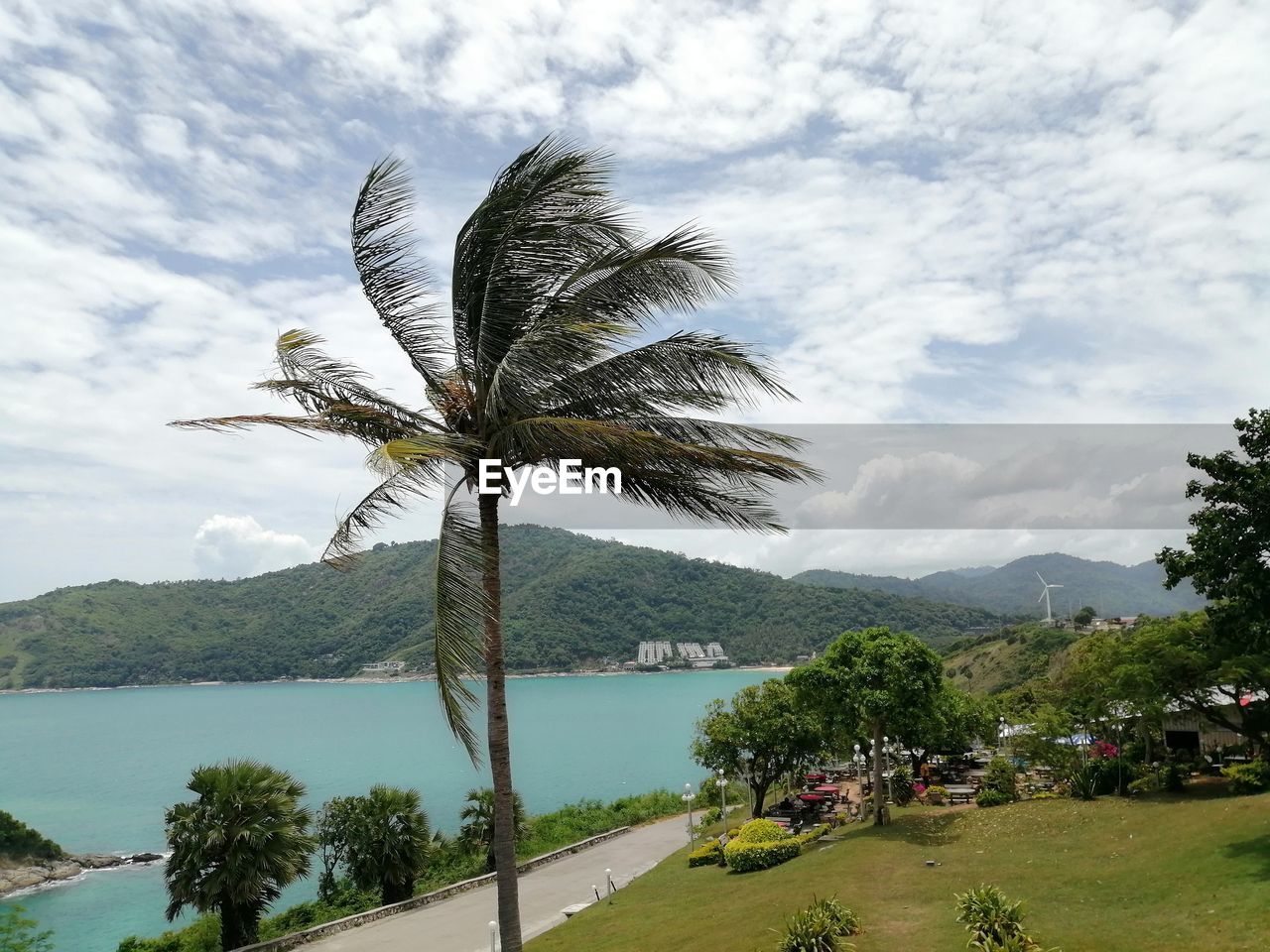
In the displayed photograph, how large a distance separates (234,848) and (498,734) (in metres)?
12.1

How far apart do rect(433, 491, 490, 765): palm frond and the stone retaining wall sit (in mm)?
13432

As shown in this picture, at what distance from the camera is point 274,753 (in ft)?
303

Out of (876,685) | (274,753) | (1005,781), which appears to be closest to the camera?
(876,685)

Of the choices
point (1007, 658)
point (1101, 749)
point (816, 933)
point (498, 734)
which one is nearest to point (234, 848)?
point (816, 933)

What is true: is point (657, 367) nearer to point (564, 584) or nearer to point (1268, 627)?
point (1268, 627)

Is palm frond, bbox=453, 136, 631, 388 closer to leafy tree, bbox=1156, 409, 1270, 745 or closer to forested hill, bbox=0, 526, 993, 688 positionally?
leafy tree, bbox=1156, 409, 1270, 745

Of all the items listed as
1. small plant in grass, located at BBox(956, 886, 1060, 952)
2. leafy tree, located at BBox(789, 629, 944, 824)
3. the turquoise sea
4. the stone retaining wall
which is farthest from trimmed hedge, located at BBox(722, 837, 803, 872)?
small plant in grass, located at BBox(956, 886, 1060, 952)

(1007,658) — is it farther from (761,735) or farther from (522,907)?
(522,907)

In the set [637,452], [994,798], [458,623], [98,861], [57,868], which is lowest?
[98,861]

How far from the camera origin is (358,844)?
21.0m

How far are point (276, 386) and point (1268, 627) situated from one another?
12.9 m

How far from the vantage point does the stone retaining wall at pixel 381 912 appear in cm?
1683

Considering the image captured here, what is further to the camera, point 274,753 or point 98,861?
point 274,753

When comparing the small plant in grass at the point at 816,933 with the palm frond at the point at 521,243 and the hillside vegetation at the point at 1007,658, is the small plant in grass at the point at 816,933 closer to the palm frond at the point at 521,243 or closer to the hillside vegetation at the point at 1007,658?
the palm frond at the point at 521,243
